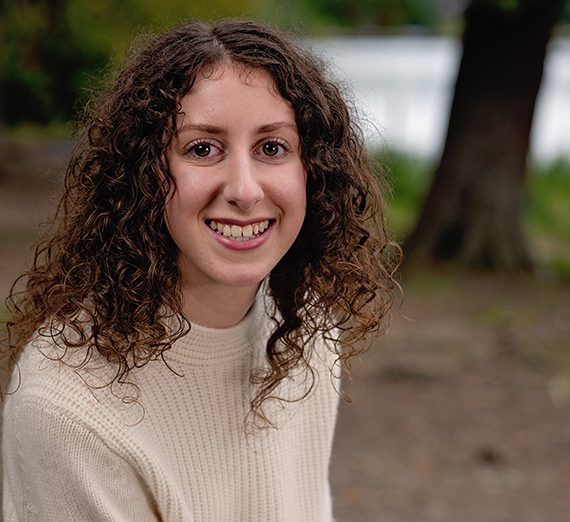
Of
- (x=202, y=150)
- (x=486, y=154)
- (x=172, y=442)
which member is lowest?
(x=172, y=442)

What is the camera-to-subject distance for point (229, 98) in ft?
4.95

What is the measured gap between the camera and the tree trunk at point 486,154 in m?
6.29

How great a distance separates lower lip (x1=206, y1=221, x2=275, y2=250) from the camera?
1.57 metres

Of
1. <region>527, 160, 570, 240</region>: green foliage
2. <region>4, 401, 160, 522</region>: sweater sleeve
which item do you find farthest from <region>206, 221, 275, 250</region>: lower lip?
<region>527, 160, 570, 240</region>: green foliage

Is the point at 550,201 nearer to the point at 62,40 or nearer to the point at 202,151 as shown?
the point at 202,151

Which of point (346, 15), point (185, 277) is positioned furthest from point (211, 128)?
point (346, 15)

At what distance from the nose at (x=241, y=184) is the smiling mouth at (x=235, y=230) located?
0.05m

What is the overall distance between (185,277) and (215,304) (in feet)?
0.32

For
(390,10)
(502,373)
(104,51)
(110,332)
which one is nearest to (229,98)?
(110,332)

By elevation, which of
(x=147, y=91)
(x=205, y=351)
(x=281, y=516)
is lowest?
(x=281, y=516)

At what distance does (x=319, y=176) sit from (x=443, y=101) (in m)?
12.8

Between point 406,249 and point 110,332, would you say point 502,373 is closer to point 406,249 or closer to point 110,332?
point 406,249

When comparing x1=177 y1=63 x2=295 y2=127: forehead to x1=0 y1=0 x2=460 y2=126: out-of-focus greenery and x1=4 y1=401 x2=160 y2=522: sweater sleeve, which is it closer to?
x1=4 y1=401 x2=160 y2=522: sweater sleeve

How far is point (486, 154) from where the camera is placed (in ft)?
21.4
